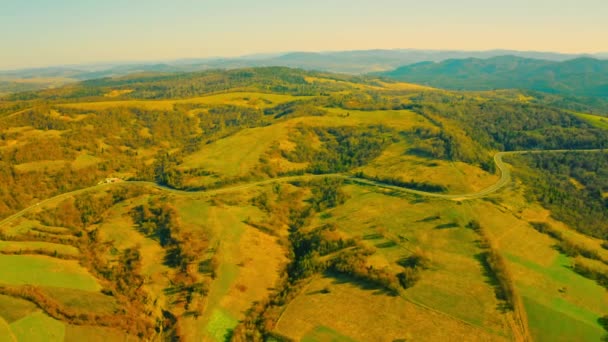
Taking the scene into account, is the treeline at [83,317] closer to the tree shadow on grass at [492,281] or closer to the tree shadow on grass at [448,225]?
the tree shadow on grass at [492,281]

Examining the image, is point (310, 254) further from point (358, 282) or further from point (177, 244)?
point (177, 244)

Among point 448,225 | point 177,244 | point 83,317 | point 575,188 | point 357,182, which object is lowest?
point 83,317

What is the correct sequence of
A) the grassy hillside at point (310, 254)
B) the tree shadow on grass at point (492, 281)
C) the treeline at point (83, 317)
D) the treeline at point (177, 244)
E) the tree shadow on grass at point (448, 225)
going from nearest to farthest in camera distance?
the tree shadow on grass at point (492, 281)
the grassy hillside at point (310, 254)
the treeline at point (83, 317)
the treeline at point (177, 244)
the tree shadow on grass at point (448, 225)

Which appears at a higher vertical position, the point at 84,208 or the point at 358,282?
the point at 84,208

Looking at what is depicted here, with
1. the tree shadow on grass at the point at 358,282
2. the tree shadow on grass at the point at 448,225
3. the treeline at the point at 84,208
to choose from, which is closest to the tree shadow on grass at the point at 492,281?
the tree shadow on grass at the point at 448,225

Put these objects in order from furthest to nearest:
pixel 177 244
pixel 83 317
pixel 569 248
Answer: pixel 177 244 < pixel 569 248 < pixel 83 317

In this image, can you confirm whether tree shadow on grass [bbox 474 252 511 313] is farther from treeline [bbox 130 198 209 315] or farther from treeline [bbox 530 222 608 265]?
treeline [bbox 130 198 209 315]

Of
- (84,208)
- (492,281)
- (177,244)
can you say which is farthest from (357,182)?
(84,208)

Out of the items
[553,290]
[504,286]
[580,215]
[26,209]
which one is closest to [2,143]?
[26,209]

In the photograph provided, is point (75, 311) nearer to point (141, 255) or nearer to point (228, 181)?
point (141, 255)
